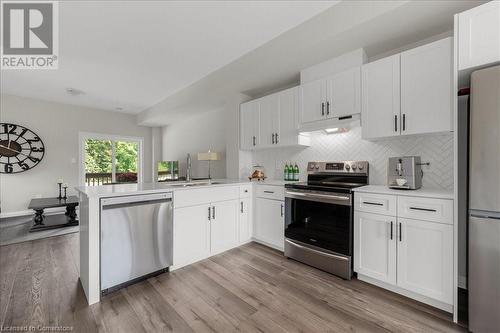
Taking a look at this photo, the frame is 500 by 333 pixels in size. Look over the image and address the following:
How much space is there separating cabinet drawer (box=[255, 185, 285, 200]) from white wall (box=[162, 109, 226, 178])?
1.93 meters

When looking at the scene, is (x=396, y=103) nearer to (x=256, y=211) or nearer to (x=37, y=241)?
(x=256, y=211)

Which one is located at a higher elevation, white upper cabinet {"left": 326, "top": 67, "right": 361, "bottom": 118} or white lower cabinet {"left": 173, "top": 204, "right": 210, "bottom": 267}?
white upper cabinet {"left": 326, "top": 67, "right": 361, "bottom": 118}

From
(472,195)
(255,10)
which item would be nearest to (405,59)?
(472,195)

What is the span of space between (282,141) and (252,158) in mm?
994

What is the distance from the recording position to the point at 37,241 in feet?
10.9

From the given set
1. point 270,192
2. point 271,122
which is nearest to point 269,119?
point 271,122

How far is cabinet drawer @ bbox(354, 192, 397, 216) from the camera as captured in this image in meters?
2.00

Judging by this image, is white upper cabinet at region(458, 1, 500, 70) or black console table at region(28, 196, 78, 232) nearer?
white upper cabinet at region(458, 1, 500, 70)

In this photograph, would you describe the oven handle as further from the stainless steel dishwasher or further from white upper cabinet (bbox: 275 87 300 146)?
the stainless steel dishwasher

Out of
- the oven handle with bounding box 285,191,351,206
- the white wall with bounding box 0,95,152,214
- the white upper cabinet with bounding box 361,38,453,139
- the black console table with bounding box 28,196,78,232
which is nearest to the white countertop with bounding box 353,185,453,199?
the oven handle with bounding box 285,191,351,206

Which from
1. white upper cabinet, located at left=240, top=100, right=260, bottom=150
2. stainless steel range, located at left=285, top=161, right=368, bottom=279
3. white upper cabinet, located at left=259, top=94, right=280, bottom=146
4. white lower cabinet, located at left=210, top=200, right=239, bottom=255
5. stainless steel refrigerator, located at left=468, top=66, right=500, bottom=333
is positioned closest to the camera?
stainless steel refrigerator, located at left=468, top=66, right=500, bottom=333

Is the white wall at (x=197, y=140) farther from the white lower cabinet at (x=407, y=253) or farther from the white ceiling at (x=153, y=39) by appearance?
the white lower cabinet at (x=407, y=253)

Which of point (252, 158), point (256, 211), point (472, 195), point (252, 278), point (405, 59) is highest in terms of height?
point (405, 59)

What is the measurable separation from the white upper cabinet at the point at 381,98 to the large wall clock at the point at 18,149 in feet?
22.7
